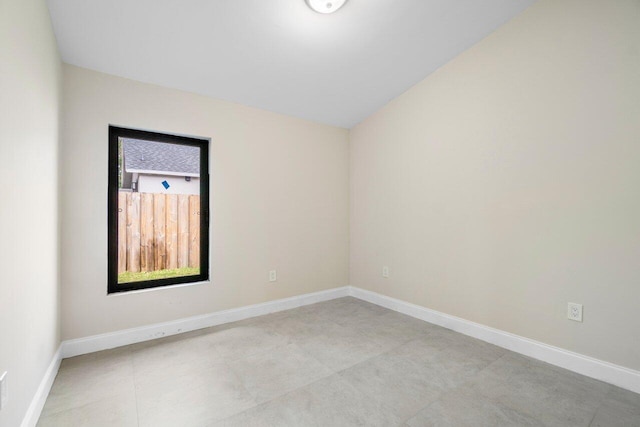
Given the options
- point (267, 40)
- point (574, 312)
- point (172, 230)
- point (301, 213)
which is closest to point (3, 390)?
point (172, 230)

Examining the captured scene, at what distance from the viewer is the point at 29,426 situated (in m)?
1.37

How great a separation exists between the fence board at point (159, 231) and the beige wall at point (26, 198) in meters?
0.79

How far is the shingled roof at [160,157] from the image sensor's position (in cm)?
250

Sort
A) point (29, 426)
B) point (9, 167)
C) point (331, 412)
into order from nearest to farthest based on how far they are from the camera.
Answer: point (9, 167) → point (29, 426) → point (331, 412)

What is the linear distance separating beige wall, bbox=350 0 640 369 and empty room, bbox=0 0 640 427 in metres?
0.01

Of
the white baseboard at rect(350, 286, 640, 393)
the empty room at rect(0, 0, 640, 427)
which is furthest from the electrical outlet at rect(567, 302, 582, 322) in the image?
the white baseboard at rect(350, 286, 640, 393)

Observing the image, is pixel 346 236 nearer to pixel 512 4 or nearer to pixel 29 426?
pixel 512 4

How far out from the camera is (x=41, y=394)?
5.16 feet

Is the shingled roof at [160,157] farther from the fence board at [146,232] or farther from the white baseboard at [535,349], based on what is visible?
the white baseboard at [535,349]

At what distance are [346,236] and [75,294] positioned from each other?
2859mm

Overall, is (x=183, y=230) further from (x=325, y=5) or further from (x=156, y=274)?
(x=325, y=5)

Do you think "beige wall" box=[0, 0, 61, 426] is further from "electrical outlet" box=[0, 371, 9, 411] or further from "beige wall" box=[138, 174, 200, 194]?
"beige wall" box=[138, 174, 200, 194]

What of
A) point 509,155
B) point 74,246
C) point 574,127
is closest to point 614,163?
point 574,127

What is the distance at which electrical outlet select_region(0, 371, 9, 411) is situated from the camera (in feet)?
3.54
